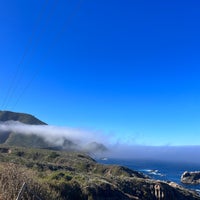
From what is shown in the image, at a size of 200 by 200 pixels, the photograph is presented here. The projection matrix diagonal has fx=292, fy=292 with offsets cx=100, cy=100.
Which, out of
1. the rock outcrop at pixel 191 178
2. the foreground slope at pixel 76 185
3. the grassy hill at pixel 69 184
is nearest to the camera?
the grassy hill at pixel 69 184

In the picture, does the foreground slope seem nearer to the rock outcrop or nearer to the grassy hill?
the grassy hill

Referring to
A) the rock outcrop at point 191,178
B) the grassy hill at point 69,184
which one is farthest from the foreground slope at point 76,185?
the rock outcrop at point 191,178

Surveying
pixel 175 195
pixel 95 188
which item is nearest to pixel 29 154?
pixel 175 195

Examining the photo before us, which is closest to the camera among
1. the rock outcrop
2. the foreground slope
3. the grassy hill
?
the grassy hill

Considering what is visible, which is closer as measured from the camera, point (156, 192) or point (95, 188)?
point (95, 188)

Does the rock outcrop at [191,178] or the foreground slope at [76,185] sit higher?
the rock outcrop at [191,178]

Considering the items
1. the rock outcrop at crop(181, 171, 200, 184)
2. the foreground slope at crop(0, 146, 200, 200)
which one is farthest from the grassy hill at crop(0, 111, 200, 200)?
the rock outcrop at crop(181, 171, 200, 184)

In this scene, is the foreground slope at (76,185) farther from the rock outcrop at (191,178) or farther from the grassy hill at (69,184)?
the rock outcrop at (191,178)

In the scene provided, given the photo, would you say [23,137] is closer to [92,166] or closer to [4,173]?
[92,166]

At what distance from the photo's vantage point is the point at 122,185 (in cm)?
4103

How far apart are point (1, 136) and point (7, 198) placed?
665ft

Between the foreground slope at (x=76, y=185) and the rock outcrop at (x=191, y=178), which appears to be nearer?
the foreground slope at (x=76, y=185)

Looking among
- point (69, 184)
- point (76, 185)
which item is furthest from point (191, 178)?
point (69, 184)

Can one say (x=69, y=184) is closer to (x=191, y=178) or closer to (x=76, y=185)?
(x=76, y=185)
